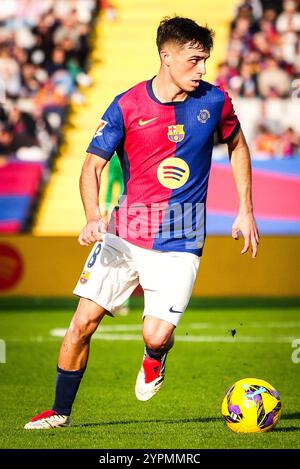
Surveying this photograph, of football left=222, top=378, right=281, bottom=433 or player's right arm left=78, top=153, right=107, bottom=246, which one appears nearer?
player's right arm left=78, top=153, right=107, bottom=246

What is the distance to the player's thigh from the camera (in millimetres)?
6891

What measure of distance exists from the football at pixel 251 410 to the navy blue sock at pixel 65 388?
3.15 ft

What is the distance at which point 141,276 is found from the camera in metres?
6.98

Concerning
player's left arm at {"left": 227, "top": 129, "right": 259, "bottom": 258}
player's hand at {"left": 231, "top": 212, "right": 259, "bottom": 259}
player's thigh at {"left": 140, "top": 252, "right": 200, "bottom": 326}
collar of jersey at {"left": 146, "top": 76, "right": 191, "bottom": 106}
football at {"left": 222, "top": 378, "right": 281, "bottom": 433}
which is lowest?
football at {"left": 222, "top": 378, "right": 281, "bottom": 433}

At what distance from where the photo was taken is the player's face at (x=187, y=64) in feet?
22.1

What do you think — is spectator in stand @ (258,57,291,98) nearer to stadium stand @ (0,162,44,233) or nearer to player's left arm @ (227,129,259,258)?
stadium stand @ (0,162,44,233)

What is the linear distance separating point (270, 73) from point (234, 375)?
1244 centimetres

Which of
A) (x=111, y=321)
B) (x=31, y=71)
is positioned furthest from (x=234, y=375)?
(x=31, y=71)

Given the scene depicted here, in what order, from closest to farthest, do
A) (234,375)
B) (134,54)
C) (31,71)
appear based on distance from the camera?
1. (234,375)
2. (31,71)
3. (134,54)

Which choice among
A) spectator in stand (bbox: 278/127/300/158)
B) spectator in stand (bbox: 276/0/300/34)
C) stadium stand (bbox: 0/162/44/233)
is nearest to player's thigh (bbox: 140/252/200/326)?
spectator in stand (bbox: 278/127/300/158)

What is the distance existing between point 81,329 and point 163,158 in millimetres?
1198

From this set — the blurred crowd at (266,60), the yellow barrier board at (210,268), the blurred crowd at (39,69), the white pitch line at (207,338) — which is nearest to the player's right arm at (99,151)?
the white pitch line at (207,338)
